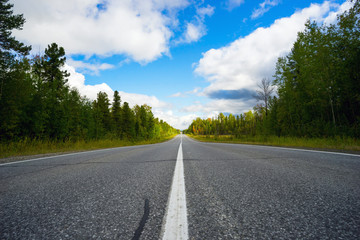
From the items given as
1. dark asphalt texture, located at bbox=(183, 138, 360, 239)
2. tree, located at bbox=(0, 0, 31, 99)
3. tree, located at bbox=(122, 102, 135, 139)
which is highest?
tree, located at bbox=(0, 0, 31, 99)

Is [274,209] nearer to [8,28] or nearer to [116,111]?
[8,28]

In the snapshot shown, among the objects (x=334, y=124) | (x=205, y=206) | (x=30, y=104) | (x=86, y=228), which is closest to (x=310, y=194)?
(x=205, y=206)

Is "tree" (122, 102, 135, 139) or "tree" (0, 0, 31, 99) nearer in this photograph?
"tree" (0, 0, 31, 99)

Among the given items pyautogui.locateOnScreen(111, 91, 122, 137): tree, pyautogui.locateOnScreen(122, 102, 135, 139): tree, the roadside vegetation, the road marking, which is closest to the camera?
the road marking

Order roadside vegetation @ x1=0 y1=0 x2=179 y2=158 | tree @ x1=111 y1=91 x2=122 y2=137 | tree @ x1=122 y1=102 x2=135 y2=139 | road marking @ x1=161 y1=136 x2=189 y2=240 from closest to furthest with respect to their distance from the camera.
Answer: road marking @ x1=161 y1=136 x2=189 y2=240 → roadside vegetation @ x1=0 y1=0 x2=179 y2=158 → tree @ x1=111 y1=91 x2=122 y2=137 → tree @ x1=122 y1=102 x2=135 y2=139

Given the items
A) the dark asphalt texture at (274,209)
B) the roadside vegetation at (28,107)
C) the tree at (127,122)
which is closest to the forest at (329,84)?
the dark asphalt texture at (274,209)

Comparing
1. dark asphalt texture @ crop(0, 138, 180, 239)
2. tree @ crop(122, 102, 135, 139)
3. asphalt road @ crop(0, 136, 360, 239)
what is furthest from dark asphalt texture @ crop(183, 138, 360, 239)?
tree @ crop(122, 102, 135, 139)

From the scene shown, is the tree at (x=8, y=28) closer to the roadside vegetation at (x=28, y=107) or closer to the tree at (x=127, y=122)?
the roadside vegetation at (x=28, y=107)

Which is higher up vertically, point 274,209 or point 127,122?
point 127,122

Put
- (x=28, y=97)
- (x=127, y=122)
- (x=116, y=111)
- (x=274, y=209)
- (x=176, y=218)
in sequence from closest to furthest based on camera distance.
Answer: (x=176, y=218), (x=274, y=209), (x=28, y=97), (x=116, y=111), (x=127, y=122)

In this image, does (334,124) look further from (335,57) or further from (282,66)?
(282,66)

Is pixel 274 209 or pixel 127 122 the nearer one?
pixel 274 209

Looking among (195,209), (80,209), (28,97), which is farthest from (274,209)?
(28,97)

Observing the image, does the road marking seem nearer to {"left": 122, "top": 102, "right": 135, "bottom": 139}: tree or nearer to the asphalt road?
the asphalt road
